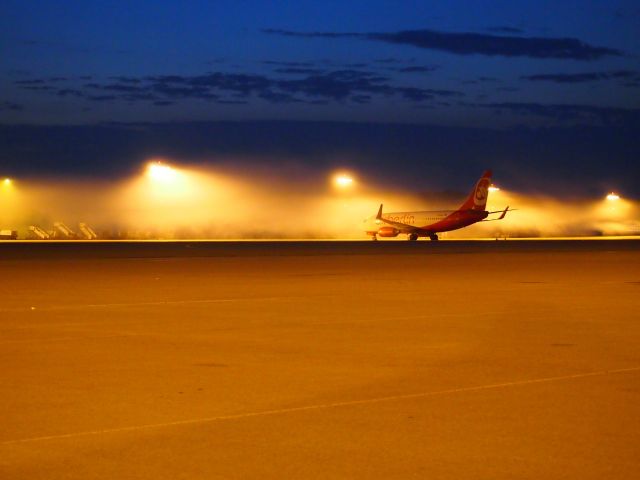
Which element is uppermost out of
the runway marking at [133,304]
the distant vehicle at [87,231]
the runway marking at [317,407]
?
the distant vehicle at [87,231]

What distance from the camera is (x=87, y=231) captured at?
97.1 m

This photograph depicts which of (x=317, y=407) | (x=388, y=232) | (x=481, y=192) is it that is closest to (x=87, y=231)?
(x=388, y=232)

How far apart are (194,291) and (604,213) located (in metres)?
113

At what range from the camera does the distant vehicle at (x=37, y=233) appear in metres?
95.5

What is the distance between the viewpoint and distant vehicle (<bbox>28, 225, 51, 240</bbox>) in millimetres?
95475

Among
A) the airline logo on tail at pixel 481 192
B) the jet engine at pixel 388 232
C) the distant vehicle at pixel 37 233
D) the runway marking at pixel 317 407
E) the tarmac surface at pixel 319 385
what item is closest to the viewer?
the tarmac surface at pixel 319 385

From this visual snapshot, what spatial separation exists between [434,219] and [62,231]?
124 feet

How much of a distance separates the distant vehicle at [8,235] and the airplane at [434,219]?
3418 centimetres

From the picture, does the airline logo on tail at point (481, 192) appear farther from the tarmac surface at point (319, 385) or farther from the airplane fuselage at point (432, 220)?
the tarmac surface at point (319, 385)

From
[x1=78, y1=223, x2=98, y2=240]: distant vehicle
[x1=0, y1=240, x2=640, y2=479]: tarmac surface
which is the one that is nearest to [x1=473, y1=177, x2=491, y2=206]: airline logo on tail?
[x1=78, y1=223, x2=98, y2=240]: distant vehicle

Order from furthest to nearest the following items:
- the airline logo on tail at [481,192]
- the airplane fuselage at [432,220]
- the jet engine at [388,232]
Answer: the jet engine at [388,232] → the airplane fuselage at [432,220] → the airline logo on tail at [481,192]

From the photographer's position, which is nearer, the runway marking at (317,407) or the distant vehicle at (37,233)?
the runway marking at (317,407)

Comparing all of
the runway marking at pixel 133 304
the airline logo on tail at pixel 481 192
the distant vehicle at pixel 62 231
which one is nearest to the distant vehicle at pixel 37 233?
the distant vehicle at pixel 62 231

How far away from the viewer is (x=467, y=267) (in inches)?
1505
